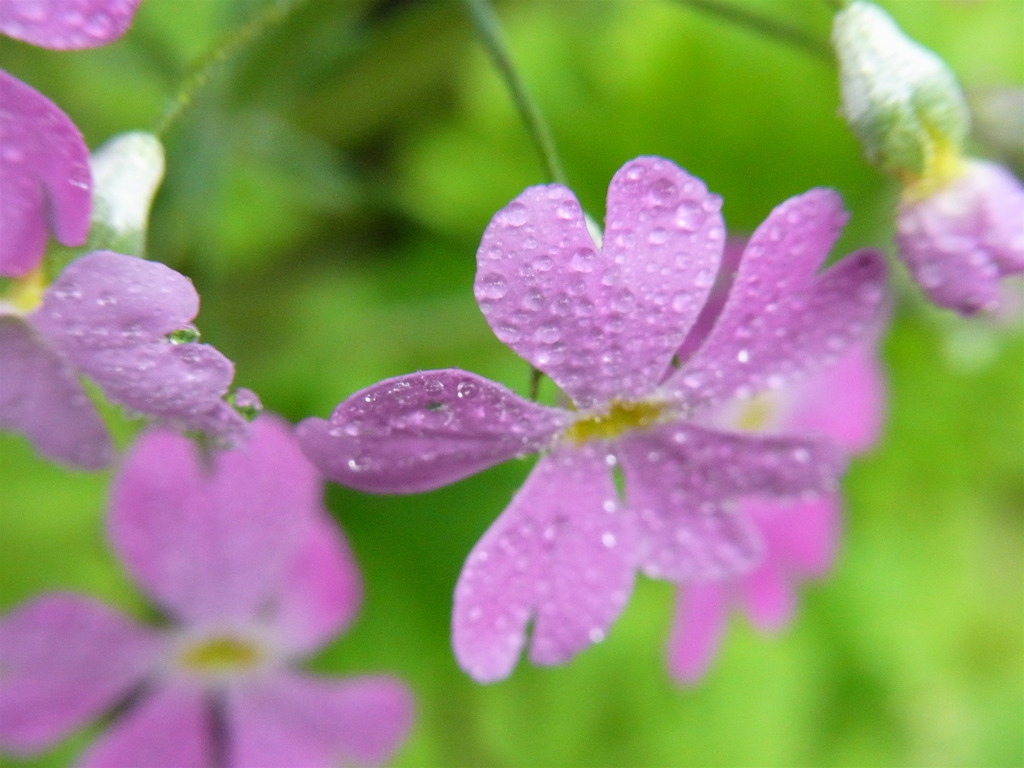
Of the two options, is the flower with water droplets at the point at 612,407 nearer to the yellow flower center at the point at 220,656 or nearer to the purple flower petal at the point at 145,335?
the purple flower petal at the point at 145,335

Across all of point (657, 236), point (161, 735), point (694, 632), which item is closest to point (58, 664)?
point (161, 735)

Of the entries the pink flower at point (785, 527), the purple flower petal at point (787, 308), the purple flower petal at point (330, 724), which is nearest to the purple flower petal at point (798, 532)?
the pink flower at point (785, 527)

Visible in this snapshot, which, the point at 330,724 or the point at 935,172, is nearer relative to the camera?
the point at 935,172

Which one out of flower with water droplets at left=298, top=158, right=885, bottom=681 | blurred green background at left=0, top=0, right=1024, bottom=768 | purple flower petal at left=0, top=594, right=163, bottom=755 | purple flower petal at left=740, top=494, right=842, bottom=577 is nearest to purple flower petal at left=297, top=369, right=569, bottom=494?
flower with water droplets at left=298, top=158, right=885, bottom=681

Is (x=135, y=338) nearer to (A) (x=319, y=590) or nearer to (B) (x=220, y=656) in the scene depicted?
(A) (x=319, y=590)

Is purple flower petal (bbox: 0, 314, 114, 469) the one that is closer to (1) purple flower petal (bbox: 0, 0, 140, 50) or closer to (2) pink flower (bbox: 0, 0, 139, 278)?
(2) pink flower (bbox: 0, 0, 139, 278)

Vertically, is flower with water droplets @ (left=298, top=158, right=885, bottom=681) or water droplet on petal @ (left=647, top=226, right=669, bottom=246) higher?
water droplet on petal @ (left=647, top=226, right=669, bottom=246)
